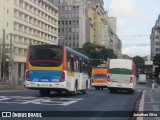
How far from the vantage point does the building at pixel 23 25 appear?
87.9 metres

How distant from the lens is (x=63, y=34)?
15438 cm

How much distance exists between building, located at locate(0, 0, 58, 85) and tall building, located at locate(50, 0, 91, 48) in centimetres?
2934

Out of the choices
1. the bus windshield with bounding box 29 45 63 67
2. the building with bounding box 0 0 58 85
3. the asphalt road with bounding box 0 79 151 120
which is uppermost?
the building with bounding box 0 0 58 85

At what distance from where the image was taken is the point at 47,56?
2614cm

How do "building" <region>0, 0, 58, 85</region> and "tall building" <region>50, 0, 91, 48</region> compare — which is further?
"tall building" <region>50, 0, 91, 48</region>

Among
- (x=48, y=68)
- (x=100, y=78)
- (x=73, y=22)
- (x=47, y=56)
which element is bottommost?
(x=100, y=78)

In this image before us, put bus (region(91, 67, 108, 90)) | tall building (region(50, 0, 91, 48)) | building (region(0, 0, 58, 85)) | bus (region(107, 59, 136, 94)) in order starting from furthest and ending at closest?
tall building (region(50, 0, 91, 48)), building (region(0, 0, 58, 85)), bus (region(91, 67, 108, 90)), bus (region(107, 59, 136, 94))

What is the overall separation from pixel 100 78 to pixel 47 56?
31.4 meters

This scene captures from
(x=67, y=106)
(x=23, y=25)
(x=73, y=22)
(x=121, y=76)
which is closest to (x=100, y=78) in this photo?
(x=121, y=76)

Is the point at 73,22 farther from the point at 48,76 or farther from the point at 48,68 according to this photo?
the point at 48,76

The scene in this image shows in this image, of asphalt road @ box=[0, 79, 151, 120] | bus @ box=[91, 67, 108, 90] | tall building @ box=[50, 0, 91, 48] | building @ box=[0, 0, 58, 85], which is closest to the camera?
asphalt road @ box=[0, 79, 151, 120]

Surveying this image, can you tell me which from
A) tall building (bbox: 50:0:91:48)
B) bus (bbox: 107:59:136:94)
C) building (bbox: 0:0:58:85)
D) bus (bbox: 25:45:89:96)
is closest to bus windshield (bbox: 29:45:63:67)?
bus (bbox: 25:45:89:96)

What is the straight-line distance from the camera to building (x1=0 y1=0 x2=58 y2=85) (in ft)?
289

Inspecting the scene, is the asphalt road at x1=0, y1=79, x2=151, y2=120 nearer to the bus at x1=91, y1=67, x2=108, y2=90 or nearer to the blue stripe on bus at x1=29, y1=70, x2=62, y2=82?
the blue stripe on bus at x1=29, y1=70, x2=62, y2=82
